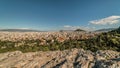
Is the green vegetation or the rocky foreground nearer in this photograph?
the rocky foreground

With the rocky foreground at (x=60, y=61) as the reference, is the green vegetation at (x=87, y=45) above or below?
below

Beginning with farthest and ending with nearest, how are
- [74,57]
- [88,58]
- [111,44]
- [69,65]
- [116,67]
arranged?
[111,44], [74,57], [88,58], [69,65], [116,67]

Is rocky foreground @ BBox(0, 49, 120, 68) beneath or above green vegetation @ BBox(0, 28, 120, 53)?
above

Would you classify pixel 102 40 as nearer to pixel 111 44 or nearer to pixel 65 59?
pixel 111 44

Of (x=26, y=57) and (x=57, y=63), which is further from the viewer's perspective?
(x=26, y=57)

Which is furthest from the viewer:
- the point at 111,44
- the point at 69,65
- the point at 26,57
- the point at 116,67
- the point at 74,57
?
the point at 111,44

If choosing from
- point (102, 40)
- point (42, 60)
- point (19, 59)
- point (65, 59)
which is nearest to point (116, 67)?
point (65, 59)

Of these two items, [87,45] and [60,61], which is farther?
[87,45]

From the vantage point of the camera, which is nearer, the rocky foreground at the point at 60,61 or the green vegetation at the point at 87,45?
the rocky foreground at the point at 60,61

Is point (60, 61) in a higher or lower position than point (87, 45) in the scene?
higher

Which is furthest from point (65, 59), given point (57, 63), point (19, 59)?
point (19, 59)
